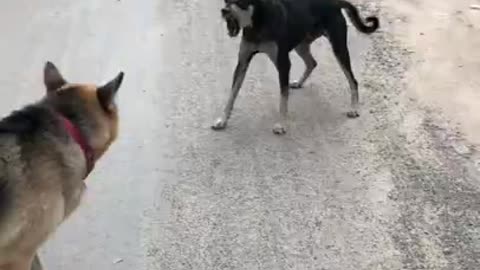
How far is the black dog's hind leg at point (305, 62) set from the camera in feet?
24.5

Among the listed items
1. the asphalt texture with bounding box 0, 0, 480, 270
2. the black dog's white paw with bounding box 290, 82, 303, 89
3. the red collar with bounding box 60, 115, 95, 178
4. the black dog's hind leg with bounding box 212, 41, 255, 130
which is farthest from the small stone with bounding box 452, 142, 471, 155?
the red collar with bounding box 60, 115, 95, 178

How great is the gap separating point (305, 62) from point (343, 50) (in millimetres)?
527

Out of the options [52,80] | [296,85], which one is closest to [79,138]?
[52,80]

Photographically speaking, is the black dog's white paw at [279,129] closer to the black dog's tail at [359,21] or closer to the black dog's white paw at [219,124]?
the black dog's white paw at [219,124]

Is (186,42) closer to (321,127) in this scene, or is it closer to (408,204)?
(321,127)

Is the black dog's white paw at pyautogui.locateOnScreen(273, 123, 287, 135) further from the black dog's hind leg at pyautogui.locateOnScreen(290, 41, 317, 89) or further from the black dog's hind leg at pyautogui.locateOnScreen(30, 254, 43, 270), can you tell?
the black dog's hind leg at pyautogui.locateOnScreen(30, 254, 43, 270)

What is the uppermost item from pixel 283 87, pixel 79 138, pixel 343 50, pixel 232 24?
pixel 79 138

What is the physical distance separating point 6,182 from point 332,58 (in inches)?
169

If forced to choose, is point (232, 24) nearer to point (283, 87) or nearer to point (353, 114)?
point (283, 87)

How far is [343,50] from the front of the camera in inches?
279

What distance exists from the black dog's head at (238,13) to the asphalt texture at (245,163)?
847mm

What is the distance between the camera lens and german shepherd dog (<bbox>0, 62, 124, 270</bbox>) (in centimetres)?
432

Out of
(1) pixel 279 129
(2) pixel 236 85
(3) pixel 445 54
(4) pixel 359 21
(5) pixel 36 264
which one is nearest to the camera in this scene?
(5) pixel 36 264

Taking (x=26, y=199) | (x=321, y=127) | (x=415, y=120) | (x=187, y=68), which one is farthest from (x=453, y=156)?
(x=26, y=199)
